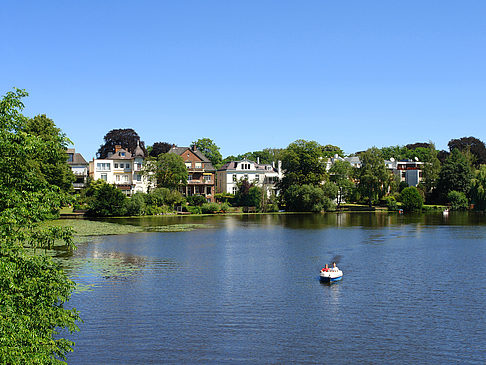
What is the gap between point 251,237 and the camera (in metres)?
61.8

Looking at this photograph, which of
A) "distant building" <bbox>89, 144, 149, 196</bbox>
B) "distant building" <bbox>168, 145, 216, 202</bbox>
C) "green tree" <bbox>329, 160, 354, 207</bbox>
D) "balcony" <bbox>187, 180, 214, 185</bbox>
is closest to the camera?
"distant building" <bbox>89, 144, 149, 196</bbox>

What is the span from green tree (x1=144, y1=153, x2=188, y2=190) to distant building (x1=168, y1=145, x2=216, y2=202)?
5.80 m

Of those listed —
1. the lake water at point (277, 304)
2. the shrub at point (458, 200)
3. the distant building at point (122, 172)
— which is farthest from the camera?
the shrub at point (458, 200)

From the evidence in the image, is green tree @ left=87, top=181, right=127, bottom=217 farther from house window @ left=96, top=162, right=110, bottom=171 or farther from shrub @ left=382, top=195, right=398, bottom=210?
shrub @ left=382, top=195, right=398, bottom=210

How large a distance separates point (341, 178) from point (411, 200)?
15993 millimetres

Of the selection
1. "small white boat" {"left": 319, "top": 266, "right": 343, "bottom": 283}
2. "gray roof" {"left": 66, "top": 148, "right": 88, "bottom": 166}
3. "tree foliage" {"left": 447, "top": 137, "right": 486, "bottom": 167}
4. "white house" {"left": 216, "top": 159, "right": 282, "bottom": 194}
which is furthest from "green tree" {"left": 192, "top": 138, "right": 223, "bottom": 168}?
"small white boat" {"left": 319, "top": 266, "right": 343, "bottom": 283}

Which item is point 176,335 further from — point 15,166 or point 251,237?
point 251,237

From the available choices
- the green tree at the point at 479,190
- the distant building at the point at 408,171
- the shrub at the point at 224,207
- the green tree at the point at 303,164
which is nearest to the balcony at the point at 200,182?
the shrub at the point at 224,207

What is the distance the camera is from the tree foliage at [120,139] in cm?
13588

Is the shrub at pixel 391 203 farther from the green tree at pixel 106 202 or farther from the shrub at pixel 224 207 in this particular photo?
the green tree at pixel 106 202

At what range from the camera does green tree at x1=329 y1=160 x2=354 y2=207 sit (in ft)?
377

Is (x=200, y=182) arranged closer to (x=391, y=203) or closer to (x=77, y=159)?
(x=77, y=159)

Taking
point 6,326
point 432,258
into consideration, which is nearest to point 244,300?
point 6,326

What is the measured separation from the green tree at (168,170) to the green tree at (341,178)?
34.1 metres
